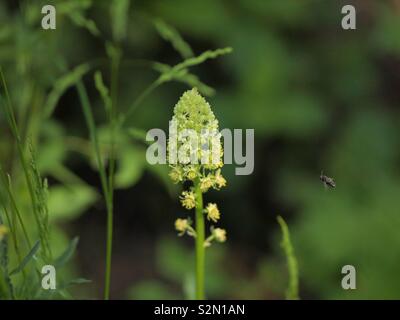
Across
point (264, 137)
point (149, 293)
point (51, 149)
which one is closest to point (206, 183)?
point (51, 149)

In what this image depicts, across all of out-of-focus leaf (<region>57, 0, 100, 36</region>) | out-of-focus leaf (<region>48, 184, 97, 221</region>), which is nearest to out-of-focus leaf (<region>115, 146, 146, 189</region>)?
out-of-focus leaf (<region>48, 184, 97, 221</region>)

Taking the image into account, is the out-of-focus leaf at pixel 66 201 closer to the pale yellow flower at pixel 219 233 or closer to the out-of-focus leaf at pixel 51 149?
the out-of-focus leaf at pixel 51 149

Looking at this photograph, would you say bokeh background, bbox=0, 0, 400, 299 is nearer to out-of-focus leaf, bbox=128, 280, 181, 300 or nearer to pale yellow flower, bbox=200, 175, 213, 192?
out-of-focus leaf, bbox=128, 280, 181, 300

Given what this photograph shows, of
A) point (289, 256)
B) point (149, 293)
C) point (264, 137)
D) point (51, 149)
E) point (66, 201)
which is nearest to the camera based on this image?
point (289, 256)

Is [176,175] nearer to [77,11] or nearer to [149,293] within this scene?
[77,11]

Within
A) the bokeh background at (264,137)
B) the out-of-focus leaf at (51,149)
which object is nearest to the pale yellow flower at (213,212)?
the out-of-focus leaf at (51,149)

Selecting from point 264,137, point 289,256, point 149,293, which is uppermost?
point 264,137

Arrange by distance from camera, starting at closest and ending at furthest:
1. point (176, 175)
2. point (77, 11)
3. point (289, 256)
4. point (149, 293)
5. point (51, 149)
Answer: point (176, 175)
point (289, 256)
point (77, 11)
point (51, 149)
point (149, 293)

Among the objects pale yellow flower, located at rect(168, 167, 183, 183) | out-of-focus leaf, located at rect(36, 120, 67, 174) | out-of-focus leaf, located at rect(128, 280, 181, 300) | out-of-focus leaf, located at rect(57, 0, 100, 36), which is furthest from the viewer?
out-of-focus leaf, located at rect(128, 280, 181, 300)
